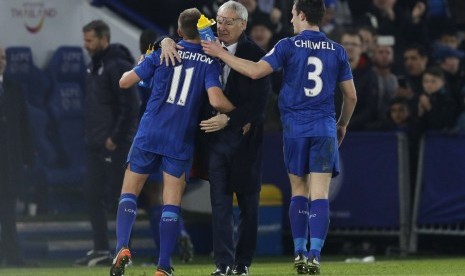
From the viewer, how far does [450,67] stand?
18859 mm

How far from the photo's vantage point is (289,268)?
13898mm

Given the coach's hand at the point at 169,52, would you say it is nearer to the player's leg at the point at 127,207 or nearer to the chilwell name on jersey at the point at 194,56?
the chilwell name on jersey at the point at 194,56

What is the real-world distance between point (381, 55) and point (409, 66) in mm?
405

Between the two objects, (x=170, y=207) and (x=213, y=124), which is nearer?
(x=170, y=207)

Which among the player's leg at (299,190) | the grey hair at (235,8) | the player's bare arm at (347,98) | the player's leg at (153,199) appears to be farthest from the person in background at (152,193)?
the player's bare arm at (347,98)

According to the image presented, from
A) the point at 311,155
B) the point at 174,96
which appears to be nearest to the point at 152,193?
the point at 311,155

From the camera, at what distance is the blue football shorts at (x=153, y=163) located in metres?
11.4

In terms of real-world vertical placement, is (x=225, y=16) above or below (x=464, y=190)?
above

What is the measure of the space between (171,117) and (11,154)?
16.5 feet

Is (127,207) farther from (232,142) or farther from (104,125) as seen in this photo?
(104,125)

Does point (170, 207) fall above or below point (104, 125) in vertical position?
below

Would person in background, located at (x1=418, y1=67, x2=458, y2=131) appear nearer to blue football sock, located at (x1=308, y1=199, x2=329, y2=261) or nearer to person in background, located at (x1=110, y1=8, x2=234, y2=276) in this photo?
blue football sock, located at (x1=308, y1=199, x2=329, y2=261)

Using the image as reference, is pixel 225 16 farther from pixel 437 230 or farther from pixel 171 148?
pixel 437 230

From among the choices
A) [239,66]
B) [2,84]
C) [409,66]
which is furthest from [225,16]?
[409,66]
